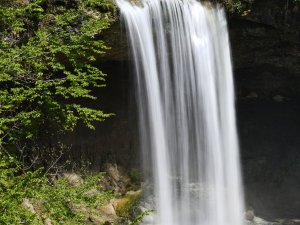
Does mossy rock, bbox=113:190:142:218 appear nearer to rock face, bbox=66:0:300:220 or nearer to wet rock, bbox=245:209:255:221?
rock face, bbox=66:0:300:220

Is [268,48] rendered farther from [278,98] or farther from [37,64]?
[37,64]

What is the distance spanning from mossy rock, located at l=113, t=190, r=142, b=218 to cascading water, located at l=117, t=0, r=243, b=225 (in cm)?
76

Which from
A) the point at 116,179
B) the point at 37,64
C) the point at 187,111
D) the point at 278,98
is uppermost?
the point at 37,64

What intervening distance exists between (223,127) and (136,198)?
364 centimetres

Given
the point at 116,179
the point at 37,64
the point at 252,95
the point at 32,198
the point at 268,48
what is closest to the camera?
the point at 32,198

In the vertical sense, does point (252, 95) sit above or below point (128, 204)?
above

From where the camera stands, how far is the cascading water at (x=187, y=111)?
12594mm

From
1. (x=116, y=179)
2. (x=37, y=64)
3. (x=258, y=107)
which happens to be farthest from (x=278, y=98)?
(x=37, y=64)

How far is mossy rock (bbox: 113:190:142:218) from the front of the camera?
541 inches

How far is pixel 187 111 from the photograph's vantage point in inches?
537

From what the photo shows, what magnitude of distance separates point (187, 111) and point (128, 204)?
139 inches

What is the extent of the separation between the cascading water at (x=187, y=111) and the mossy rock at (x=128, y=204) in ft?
Answer: 2.51

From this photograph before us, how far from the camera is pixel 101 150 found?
46.9 ft

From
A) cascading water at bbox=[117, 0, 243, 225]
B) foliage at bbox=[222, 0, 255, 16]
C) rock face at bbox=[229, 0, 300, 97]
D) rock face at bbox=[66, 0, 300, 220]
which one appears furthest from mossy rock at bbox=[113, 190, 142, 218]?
foliage at bbox=[222, 0, 255, 16]
